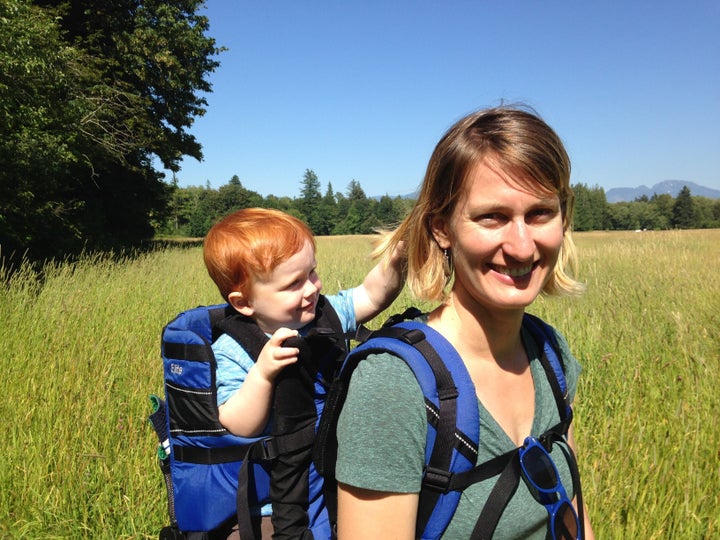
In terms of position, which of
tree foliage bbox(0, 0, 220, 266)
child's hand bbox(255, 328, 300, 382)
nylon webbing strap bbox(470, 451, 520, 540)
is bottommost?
nylon webbing strap bbox(470, 451, 520, 540)

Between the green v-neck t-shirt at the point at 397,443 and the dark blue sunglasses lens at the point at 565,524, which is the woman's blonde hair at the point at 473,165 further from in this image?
the dark blue sunglasses lens at the point at 565,524

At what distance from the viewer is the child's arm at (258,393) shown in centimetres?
137

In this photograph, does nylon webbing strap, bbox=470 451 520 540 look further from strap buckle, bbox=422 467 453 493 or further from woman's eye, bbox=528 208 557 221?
woman's eye, bbox=528 208 557 221

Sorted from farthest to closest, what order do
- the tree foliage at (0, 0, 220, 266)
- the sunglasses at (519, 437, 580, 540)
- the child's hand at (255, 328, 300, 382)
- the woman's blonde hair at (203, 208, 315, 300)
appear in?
the tree foliage at (0, 0, 220, 266)
the woman's blonde hair at (203, 208, 315, 300)
the child's hand at (255, 328, 300, 382)
the sunglasses at (519, 437, 580, 540)

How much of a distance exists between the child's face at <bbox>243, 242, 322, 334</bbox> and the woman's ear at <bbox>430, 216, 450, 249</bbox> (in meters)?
0.52

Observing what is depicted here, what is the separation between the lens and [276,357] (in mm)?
1363

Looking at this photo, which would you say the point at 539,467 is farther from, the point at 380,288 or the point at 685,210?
the point at 685,210

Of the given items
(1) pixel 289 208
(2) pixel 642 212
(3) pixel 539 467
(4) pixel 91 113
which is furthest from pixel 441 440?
(2) pixel 642 212

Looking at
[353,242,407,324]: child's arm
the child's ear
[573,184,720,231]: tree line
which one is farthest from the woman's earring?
[573,184,720,231]: tree line

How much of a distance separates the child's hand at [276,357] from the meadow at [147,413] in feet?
1.23

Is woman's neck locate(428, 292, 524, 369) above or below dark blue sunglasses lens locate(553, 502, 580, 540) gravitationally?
above

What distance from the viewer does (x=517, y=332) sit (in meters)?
1.30

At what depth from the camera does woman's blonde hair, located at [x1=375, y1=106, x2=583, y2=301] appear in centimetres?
111

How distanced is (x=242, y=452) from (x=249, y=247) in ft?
2.16
